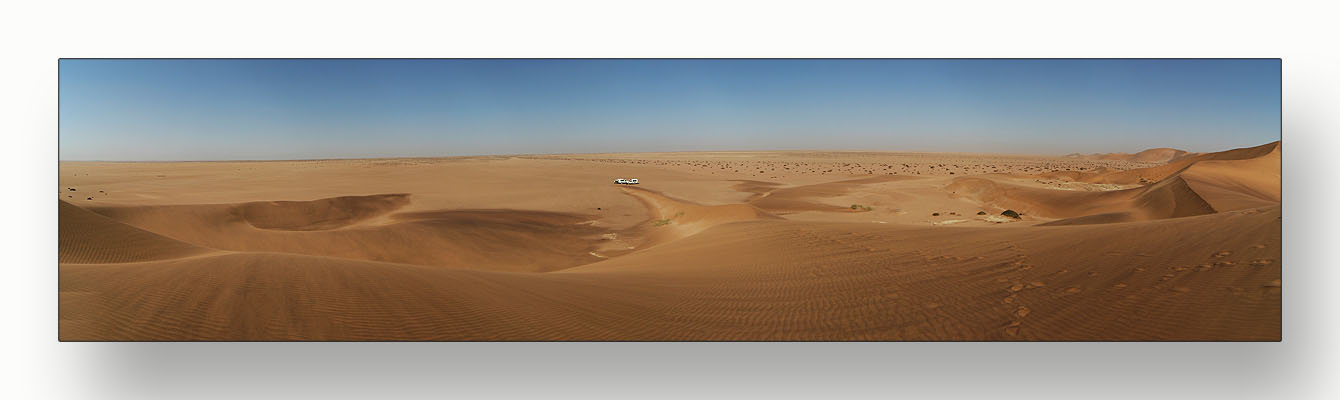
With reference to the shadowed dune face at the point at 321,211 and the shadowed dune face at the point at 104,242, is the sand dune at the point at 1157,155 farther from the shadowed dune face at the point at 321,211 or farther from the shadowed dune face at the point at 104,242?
the shadowed dune face at the point at 104,242

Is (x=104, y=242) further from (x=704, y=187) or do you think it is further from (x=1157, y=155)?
(x=1157, y=155)

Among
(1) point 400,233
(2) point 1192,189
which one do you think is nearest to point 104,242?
(1) point 400,233

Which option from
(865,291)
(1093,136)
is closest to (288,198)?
(865,291)

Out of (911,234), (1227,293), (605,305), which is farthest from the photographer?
(911,234)

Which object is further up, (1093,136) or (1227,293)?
(1093,136)

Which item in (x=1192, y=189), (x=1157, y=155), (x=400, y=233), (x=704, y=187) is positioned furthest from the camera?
(x=400, y=233)

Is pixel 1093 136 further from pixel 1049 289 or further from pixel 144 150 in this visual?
pixel 144 150
